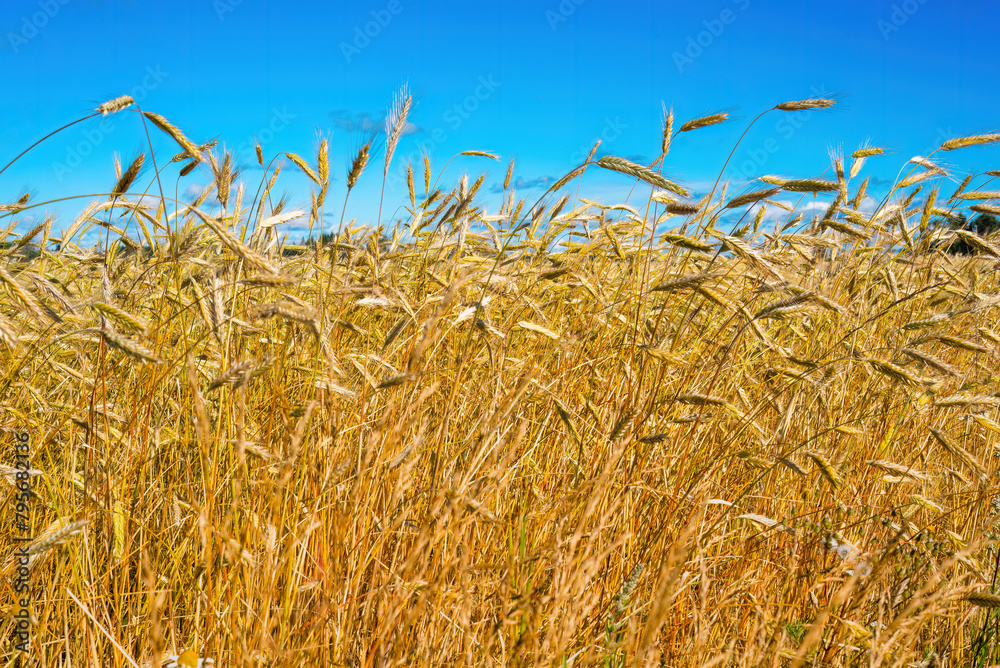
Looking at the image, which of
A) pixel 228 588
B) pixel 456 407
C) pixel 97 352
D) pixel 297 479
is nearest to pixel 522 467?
pixel 456 407

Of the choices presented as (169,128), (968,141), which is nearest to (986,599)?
(169,128)

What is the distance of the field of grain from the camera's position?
53.8 inches

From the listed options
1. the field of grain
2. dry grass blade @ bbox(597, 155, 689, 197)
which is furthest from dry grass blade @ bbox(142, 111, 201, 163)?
dry grass blade @ bbox(597, 155, 689, 197)

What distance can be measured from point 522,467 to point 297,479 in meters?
0.80

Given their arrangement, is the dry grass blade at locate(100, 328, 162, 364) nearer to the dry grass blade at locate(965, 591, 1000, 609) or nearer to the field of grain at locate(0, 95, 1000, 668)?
the field of grain at locate(0, 95, 1000, 668)

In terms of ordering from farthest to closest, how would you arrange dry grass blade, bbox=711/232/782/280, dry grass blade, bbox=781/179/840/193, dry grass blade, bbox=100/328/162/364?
dry grass blade, bbox=781/179/840/193 → dry grass blade, bbox=711/232/782/280 → dry grass blade, bbox=100/328/162/364

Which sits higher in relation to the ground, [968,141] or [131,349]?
[968,141]

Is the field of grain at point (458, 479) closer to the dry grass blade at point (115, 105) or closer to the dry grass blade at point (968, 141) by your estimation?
the dry grass blade at point (115, 105)

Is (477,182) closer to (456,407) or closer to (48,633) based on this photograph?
(456,407)

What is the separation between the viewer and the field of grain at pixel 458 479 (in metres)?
1.37

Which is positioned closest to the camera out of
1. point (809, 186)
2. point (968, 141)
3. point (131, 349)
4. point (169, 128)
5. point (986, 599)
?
point (131, 349)

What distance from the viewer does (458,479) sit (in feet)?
5.35

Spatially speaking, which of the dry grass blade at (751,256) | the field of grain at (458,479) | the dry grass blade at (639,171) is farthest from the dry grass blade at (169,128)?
the dry grass blade at (751,256)

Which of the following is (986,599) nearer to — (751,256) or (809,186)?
(751,256)
